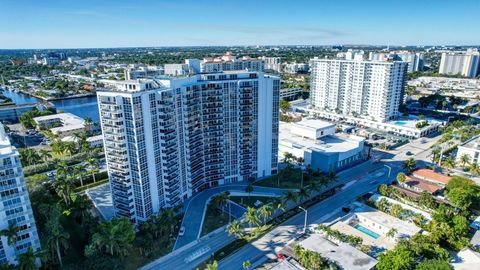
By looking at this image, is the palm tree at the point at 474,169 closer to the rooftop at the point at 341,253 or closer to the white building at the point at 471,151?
the white building at the point at 471,151

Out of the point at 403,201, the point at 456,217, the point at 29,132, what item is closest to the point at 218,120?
the point at 403,201

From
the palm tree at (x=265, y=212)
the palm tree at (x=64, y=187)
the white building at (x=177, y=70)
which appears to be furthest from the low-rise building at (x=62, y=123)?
the palm tree at (x=265, y=212)

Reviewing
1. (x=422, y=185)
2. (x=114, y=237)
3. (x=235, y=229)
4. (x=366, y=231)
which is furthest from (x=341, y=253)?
(x=422, y=185)

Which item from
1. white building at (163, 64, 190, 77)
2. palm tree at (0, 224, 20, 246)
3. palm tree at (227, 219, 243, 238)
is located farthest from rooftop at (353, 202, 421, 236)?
palm tree at (0, 224, 20, 246)

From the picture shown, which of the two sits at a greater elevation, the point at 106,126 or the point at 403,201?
the point at 106,126

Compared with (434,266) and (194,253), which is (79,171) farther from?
(434,266)

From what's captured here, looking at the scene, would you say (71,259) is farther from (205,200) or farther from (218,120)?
(218,120)

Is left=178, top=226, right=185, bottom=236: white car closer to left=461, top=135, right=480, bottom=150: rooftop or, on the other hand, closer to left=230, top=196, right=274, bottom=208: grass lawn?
left=230, top=196, right=274, bottom=208: grass lawn
